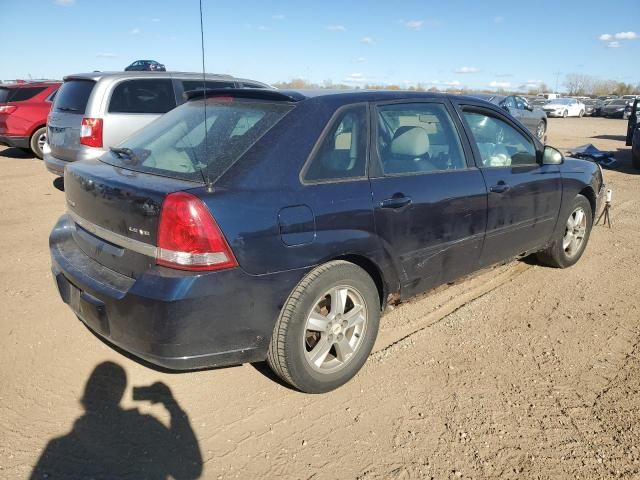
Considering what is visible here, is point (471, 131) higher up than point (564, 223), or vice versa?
point (471, 131)

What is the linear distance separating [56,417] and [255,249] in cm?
141

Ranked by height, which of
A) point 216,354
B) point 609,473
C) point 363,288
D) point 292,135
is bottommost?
point 609,473

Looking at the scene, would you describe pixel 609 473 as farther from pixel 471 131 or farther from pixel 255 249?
pixel 471 131

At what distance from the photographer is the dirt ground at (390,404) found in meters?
2.43

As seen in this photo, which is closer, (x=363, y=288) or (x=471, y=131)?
(x=363, y=288)

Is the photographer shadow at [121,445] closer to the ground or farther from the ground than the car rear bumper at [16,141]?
closer to the ground

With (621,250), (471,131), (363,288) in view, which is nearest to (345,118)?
(363,288)

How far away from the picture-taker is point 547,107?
35531mm

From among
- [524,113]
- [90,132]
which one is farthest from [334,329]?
[524,113]

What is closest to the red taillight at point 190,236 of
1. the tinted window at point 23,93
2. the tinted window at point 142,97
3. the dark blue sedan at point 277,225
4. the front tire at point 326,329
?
the dark blue sedan at point 277,225

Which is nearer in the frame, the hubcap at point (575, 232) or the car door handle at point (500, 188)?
the car door handle at point (500, 188)

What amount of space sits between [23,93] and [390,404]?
1169cm

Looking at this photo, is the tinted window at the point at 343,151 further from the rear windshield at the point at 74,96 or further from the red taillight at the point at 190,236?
the rear windshield at the point at 74,96

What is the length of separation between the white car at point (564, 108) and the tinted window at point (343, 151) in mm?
36186
